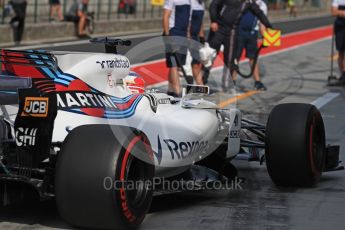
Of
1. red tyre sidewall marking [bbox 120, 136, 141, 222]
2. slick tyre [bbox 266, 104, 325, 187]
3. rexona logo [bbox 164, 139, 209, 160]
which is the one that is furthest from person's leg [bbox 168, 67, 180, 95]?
red tyre sidewall marking [bbox 120, 136, 141, 222]

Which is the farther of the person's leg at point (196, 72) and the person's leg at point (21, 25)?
the person's leg at point (21, 25)

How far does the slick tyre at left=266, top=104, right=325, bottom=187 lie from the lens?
7.04 meters

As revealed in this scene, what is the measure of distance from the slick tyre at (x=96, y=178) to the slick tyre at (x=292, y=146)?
1802 millimetres

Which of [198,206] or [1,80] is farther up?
[1,80]

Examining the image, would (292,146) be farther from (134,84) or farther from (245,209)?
(134,84)

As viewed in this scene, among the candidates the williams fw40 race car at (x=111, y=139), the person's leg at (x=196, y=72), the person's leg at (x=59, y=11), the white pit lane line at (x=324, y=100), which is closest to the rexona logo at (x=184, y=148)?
the williams fw40 race car at (x=111, y=139)

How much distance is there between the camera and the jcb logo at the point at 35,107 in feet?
19.1

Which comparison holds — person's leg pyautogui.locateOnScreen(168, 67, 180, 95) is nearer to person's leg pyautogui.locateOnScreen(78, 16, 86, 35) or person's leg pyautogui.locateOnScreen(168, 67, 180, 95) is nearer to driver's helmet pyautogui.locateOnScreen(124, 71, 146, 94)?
driver's helmet pyautogui.locateOnScreen(124, 71, 146, 94)

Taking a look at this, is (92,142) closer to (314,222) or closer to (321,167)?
(314,222)

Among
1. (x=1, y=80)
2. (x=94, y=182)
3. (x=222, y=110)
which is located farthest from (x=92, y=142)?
(x=222, y=110)

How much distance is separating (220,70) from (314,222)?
11.8 metres

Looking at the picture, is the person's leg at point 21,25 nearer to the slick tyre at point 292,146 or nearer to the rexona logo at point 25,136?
the slick tyre at point 292,146

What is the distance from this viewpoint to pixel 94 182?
5387 mm

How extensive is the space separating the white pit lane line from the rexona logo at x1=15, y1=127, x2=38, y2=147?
307 inches
